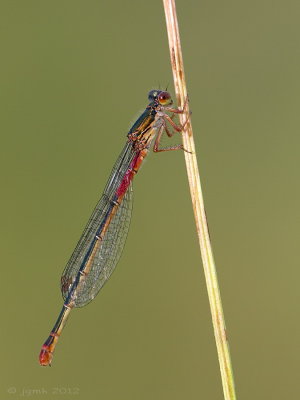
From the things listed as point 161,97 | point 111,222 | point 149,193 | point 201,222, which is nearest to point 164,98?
point 161,97

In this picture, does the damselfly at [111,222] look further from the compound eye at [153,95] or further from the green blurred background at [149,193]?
the green blurred background at [149,193]

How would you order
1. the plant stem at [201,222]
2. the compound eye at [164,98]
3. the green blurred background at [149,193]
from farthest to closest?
1. the green blurred background at [149,193]
2. the compound eye at [164,98]
3. the plant stem at [201,222]

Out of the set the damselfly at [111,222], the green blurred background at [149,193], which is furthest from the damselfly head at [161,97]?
the green blurred background at [149,193]

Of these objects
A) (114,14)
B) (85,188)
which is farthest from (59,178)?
(114,14)

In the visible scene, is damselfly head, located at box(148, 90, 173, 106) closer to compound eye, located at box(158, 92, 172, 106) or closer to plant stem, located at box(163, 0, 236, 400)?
compound eye, located at box(158, 92, 172, 106)

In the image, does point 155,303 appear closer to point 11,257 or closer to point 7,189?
point 11,257

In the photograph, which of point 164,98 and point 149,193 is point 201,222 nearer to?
point 164,98
